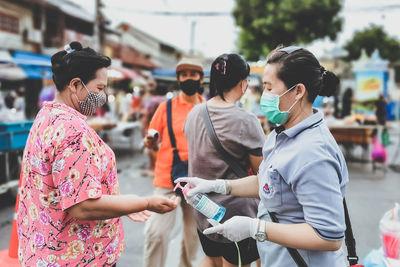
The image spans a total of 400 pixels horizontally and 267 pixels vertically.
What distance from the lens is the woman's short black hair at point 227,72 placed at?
86.5 inches

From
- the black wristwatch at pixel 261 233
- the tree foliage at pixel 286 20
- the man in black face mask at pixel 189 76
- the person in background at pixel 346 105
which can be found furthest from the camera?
the tree foliage at pixel 286 20

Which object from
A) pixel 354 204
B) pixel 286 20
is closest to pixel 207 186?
pixel 354 204

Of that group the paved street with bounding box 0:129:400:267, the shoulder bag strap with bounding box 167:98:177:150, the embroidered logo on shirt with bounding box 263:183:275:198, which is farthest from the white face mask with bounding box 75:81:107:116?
the paved street with bounding box 0:129:400:267

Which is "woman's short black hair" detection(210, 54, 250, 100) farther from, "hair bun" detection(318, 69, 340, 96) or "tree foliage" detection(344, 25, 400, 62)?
"tree foliage" detection(344, 25, 400, 62)

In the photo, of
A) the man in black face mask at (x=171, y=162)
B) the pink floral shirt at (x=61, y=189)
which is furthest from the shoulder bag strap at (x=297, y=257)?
the man in black face mask at (x=171, y=162)

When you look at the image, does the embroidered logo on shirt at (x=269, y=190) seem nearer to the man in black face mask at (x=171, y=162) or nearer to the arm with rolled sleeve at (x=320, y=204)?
the arm with rolled sleeve at (x=320, y=204)

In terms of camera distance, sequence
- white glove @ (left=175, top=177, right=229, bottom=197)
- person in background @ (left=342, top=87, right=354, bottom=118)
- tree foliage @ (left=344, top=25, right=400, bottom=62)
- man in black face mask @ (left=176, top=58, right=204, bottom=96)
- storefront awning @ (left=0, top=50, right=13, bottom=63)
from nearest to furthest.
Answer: white glove @ (left=175, top=177, right=229, bottom=197) < man in black face mask @ (left=176, top=58, right=204, bottom=96) < storefront awning @ (left=0, top=50, right=13, bottom=63) < person in background @ (left=342, top=87, right=354, bottom=118) < tree foliage @ (left=344, top=25, right=400, bottom=62)

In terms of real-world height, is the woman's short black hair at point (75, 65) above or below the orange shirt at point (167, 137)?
above

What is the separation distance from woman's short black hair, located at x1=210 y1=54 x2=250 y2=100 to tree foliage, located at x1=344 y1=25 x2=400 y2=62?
4645 centimetres

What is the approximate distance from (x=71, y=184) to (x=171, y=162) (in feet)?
5.13

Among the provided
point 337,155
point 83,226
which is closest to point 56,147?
point 83,226

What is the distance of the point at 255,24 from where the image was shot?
2312cm

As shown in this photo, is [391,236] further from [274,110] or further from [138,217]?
[138,217]

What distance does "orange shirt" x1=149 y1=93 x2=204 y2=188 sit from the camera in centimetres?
293
